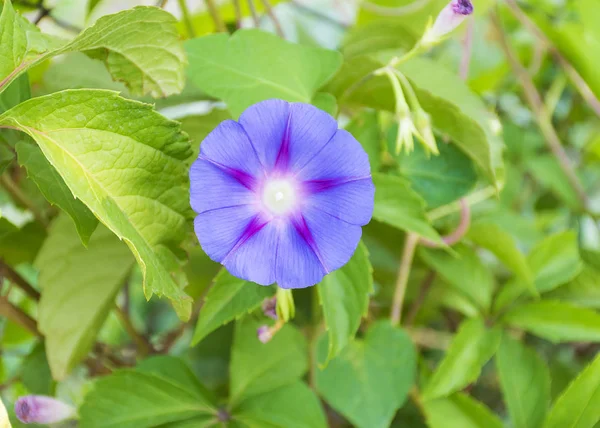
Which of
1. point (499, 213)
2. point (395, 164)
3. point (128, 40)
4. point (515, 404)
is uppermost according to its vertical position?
point (128, 40)

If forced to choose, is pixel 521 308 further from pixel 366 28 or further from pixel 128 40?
pixel 128 40

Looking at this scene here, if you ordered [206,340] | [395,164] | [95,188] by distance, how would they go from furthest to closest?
[206,340] → [395,164] → [95,188]

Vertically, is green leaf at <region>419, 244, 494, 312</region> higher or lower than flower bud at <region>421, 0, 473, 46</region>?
lower

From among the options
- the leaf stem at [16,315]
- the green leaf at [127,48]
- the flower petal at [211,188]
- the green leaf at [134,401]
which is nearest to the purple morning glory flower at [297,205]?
the flower petal at [211,188]

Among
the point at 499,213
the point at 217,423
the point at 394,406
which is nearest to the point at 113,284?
the point at 217,423

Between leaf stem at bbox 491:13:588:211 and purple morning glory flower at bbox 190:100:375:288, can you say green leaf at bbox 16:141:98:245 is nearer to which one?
purple morning glory flower at bbox 190:100:375:288

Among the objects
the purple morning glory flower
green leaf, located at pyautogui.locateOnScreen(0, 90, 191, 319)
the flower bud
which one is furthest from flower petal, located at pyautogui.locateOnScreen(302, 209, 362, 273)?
the flower bud

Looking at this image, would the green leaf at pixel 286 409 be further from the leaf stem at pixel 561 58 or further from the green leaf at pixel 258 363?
the leaf stem at pixel 561 58

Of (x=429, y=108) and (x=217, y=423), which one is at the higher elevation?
(x=429, y=108)
